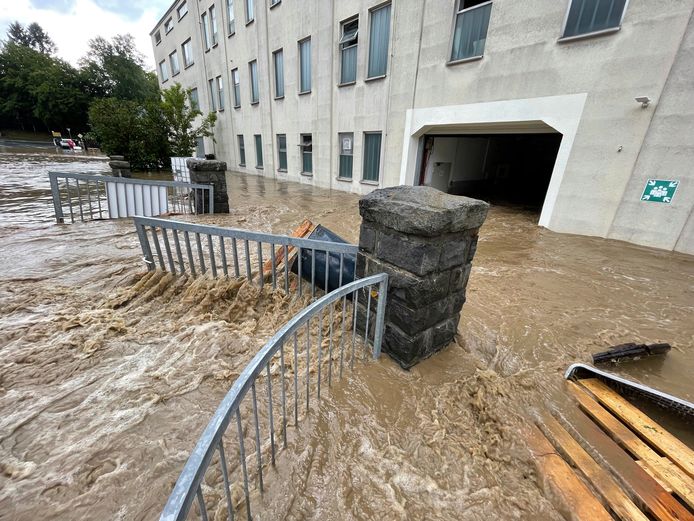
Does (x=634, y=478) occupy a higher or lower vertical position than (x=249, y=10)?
lower

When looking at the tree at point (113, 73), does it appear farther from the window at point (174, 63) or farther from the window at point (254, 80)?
the window at point (254, 80)

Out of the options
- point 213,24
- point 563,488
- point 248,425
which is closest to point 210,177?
point 248,425

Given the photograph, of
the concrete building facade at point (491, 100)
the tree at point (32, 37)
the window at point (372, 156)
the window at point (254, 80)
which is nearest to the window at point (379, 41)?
the concrete building facade at point (491, 100)

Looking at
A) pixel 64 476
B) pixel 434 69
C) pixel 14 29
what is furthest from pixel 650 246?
pixel 14 29

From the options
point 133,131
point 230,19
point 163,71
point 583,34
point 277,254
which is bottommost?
point 277,254

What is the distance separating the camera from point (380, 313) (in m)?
2.48

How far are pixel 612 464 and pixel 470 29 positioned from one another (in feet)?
30.5

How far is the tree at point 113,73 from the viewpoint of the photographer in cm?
3919

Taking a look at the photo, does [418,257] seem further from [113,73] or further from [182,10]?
[113,73]

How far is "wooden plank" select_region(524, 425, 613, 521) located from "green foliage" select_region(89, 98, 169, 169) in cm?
2018

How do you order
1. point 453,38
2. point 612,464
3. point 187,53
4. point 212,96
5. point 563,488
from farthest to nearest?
point 187,53
point 212,96
point 453,38
point 612,464
point 563,488

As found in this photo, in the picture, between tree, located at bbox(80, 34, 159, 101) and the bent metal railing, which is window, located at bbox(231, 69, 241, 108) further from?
tree, located at bbox(80, 34, 159, 101)

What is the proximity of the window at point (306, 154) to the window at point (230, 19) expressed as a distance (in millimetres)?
8369

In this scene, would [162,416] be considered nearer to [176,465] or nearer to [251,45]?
[176,465]
